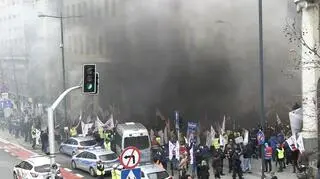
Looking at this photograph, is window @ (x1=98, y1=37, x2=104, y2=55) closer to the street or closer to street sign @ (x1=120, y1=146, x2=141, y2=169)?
the street

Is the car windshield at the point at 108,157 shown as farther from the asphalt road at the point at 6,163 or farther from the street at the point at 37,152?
the asphalt road at the point at 6,163

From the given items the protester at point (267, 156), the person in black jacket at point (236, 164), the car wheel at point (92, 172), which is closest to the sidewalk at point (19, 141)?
the car wheel at point (92, 172)

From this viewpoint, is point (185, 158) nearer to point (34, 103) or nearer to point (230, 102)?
point (230, 102)

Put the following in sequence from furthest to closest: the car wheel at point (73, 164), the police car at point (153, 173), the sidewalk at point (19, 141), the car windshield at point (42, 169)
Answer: the sidewalk at point (19, 141)
the car wheel at point (73, 164)
the car windshield at point (42, 169)
the police car at point (153, 173)

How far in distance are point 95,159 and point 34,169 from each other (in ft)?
7.75

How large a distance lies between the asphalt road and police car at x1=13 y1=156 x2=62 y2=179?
166 cm

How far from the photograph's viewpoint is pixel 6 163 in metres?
22.7

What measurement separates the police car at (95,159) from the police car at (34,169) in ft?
5.81

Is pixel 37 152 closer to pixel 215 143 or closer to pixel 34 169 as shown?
pixel 34 169

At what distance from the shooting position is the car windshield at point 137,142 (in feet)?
69.4

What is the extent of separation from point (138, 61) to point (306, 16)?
12208 mm

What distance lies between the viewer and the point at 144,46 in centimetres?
2886

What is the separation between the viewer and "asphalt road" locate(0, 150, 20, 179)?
801 inches

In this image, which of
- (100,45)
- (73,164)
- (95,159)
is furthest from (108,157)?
(100,45)
